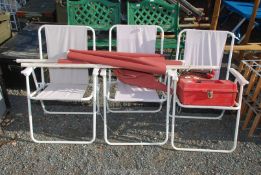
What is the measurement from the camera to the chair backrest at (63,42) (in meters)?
3.24

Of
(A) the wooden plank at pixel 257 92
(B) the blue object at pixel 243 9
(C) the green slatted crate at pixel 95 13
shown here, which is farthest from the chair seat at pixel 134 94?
(B) the blue object at pixel 243 9

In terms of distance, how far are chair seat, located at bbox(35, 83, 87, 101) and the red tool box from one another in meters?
1.01

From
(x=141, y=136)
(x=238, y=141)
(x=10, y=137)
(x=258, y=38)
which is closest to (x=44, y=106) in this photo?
(x=10, y=137)

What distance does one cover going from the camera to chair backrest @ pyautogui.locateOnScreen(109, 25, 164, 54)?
3.29 meters

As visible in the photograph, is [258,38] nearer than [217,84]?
No

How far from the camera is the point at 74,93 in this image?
3.06 m

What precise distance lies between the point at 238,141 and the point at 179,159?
737mm

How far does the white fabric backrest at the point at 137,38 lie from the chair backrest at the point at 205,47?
1.04 ft

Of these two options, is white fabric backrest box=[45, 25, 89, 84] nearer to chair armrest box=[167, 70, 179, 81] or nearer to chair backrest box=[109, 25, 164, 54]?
chair backrest box=[109, 25, 164, 54]

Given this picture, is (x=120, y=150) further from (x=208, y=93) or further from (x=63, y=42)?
(x=63, y=42)

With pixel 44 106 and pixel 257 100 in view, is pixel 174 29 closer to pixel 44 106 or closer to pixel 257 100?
pixel 257 100

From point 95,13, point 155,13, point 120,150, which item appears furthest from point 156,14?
point 120,150

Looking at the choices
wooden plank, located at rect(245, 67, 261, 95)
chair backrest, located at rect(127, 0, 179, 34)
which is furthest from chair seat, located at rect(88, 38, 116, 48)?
wooden plank, located at rect(245, 67, 261, 95)

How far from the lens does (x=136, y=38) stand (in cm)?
332
